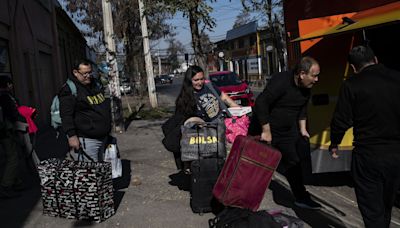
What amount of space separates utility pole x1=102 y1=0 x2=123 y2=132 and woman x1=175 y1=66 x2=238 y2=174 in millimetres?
7681

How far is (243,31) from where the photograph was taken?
55312mm

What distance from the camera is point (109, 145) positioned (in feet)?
18.5

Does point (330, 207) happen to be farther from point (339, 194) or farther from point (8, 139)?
point (8, 139)

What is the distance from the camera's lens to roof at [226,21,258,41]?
→ 5075 cm

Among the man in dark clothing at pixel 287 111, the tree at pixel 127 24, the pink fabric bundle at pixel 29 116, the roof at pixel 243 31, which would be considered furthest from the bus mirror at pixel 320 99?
the roof at pixel 243 31

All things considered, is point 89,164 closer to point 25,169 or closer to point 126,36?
point 25,169

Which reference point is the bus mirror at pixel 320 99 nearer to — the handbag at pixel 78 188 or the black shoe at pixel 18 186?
the handbag at pixel 78 188

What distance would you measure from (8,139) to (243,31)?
50.9m

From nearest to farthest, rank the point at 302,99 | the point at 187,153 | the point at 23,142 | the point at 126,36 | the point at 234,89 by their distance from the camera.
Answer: the point at 302,99
the point at 187,153
the point at 23,142
the point at 234,89
the point at 126,36

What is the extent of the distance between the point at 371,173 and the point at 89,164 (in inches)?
114

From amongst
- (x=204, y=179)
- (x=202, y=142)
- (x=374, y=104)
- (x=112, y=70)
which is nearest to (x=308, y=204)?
(x=204, y=179)

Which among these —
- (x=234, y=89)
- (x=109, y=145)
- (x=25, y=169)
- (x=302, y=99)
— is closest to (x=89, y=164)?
(x=109, y=145)

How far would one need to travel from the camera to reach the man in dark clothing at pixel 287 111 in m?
4.38

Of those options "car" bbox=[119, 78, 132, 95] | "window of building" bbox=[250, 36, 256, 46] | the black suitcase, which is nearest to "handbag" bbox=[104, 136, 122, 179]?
the black suitcase
